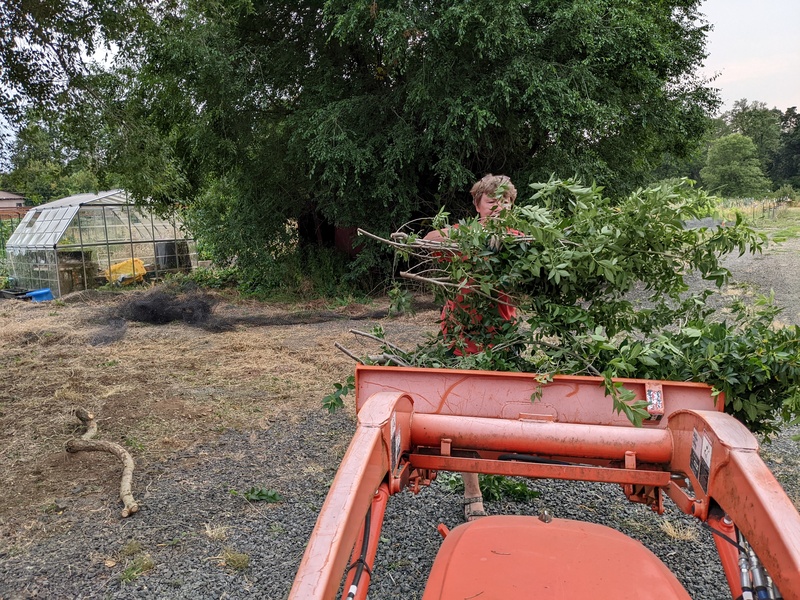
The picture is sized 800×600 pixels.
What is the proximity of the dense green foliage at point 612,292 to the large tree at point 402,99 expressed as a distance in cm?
875

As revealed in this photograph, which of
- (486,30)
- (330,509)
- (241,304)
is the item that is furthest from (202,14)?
(330,509)

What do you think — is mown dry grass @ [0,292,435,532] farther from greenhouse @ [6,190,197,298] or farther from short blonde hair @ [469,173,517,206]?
greenhouse @ [6,190,197,298]

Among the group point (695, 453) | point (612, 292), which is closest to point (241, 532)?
point (612, 292)

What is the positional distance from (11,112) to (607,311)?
6.84 m

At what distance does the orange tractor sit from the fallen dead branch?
2.35 m

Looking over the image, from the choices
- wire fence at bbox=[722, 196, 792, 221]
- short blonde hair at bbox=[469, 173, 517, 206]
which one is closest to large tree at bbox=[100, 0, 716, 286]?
short blonde hair at bbox=[469, 173, 517, 206]

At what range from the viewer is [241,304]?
49.2ft

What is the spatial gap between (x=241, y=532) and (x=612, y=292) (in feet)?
8.56

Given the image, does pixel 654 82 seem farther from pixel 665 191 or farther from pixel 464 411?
pixel 464 411

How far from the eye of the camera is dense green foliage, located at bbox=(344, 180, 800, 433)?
2.59 metres

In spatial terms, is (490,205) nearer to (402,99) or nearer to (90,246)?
(402,99)

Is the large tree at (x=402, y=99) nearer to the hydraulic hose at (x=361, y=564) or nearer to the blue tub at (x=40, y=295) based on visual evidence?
the blue tub at (x=40, y=295)

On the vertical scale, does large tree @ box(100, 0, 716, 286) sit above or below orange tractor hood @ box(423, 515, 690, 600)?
above

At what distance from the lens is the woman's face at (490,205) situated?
11.0ft
